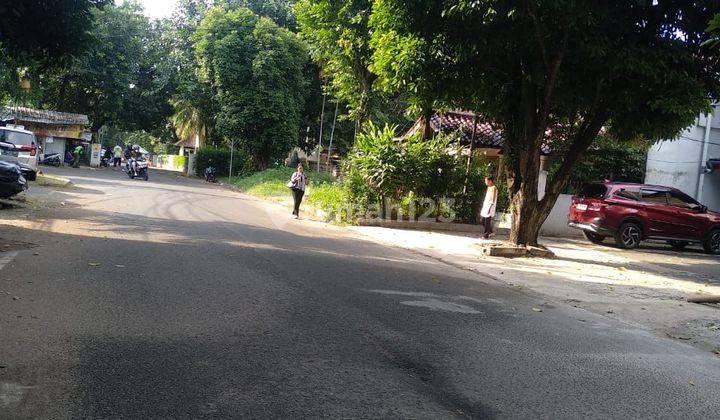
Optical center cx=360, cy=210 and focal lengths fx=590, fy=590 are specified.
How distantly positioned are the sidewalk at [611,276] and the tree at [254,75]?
2190cm

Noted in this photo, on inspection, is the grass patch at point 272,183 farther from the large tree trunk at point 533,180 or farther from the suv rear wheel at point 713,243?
the suv rear wheel at point 713,243

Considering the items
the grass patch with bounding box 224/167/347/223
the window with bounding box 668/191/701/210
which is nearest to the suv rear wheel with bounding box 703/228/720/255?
the window with bounding box 668/191/701/210

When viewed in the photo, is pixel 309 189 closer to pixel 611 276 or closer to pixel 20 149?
pixel 20 149

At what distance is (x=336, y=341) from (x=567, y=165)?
1021 centimetres

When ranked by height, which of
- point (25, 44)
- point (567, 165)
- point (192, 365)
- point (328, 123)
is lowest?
point (192, 365)

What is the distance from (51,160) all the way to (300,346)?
37.6 metres

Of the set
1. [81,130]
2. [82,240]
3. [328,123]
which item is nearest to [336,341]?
[82,240]

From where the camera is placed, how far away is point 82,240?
10008mm

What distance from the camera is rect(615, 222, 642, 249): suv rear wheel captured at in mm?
16984

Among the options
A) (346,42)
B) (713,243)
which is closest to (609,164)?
(713,243)

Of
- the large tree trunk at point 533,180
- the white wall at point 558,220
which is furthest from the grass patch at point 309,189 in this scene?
the white wall at point 558,220

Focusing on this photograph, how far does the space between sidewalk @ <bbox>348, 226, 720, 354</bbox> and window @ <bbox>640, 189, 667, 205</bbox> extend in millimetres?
1473

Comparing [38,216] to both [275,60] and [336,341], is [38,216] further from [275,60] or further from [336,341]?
[275,60]

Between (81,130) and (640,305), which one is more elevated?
(81,130)
